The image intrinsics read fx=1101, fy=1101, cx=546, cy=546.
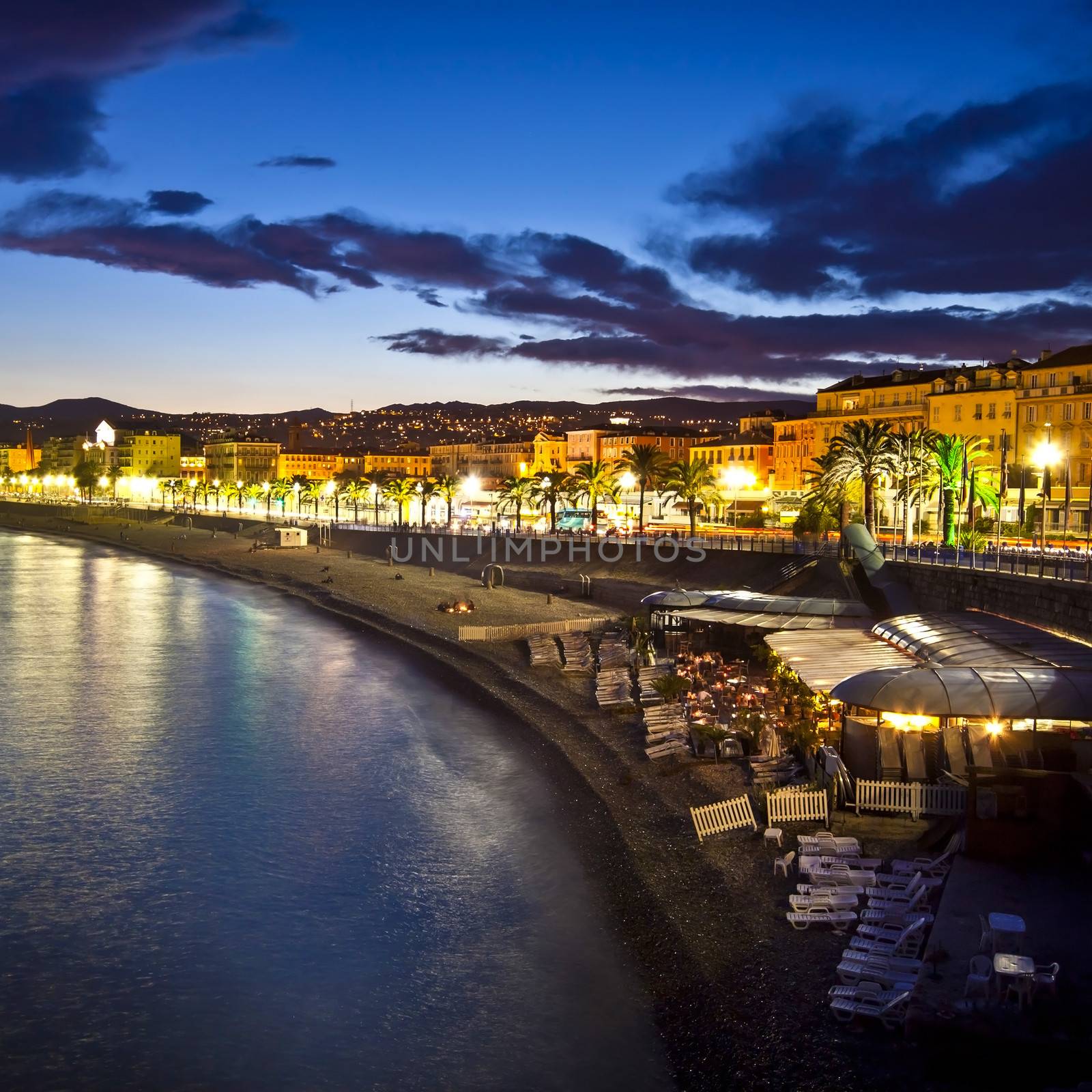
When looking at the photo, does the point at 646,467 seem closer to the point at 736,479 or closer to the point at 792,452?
the point at 736,479

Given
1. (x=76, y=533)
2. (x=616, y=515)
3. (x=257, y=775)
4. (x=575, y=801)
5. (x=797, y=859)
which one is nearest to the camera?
(x=797, y=859)

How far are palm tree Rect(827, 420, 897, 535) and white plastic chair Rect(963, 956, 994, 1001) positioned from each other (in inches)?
1996

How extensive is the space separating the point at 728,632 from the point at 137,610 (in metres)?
47.4

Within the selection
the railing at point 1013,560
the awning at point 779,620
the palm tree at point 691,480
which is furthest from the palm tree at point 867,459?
the awning at point 779,620

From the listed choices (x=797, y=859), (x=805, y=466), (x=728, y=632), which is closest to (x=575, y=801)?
(x=797, y=859)

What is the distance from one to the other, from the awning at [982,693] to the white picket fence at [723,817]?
330cm

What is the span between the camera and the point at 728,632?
140 feet

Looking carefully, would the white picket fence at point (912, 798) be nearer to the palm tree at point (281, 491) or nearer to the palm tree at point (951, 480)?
the palm tree at point (951, 480)

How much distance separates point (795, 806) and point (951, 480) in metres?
48.5

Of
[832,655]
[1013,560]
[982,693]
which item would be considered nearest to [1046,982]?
[982,693]

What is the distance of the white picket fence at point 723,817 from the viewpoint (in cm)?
2297

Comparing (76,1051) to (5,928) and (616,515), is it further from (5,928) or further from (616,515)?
(616,515)

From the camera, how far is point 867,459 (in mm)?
64875

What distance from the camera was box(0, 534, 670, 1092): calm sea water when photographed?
17.1m
